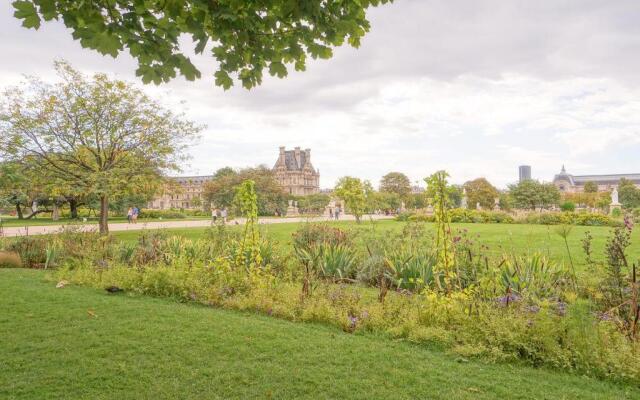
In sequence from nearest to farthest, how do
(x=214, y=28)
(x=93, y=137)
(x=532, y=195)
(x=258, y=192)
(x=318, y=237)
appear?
(x=214, y=28)
(x=318, y=237)
(x=93, y=137)
(x=532, y=195)
(x=258, y=192)

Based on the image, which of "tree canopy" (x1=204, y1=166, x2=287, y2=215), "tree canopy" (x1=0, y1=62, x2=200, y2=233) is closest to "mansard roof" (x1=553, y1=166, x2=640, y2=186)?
"tree canopy" (x1=204, y1=166, x2=287, y2=215)

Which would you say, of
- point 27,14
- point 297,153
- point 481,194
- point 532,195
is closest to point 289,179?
point 297,153

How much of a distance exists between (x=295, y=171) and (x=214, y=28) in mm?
122655

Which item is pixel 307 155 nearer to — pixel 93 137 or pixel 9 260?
pixel 93 137

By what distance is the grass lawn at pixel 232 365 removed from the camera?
3844 mm

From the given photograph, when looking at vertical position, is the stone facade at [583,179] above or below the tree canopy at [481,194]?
above

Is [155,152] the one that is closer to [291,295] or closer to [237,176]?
[291,295]

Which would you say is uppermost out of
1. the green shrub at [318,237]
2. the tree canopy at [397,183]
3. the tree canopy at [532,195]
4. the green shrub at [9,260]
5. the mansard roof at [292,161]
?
the mansard roof at [292,161]

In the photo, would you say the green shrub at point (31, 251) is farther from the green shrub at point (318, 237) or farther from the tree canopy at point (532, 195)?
the tree canopy at point (532, 195)

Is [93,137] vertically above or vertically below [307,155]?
below

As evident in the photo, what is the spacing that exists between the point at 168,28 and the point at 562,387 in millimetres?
5101

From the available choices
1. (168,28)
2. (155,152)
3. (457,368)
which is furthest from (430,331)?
(155,152)

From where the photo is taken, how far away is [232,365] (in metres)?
4.38

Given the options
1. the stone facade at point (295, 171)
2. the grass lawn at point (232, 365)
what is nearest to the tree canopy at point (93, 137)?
the grass lawn at point (232, 365)
